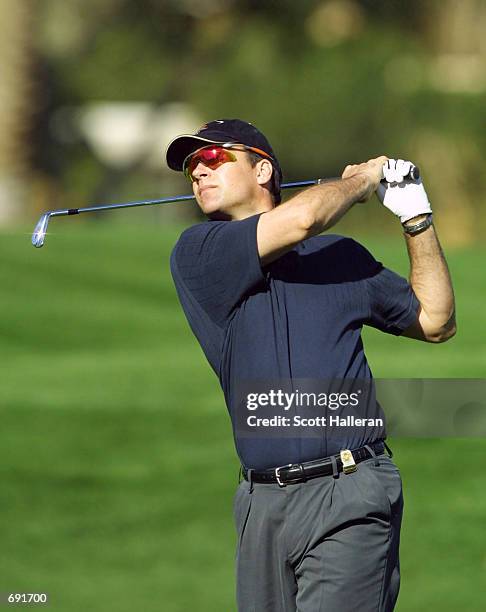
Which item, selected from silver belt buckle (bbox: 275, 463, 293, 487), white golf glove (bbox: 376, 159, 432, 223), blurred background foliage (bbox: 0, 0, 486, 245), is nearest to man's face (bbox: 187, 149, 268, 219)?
white golf glove (bbox: 376, 159, 432, 223)

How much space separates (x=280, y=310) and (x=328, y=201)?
355 millimetres

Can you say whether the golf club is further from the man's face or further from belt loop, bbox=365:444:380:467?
belt loop, bbox=365:444:380:467

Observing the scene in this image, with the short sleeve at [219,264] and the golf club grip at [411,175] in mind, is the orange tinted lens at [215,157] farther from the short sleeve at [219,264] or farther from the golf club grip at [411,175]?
the golf club grip at [411,175]

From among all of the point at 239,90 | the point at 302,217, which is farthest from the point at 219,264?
the point at 239,90

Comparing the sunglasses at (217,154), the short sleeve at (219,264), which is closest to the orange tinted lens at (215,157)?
the sunglasses at (217,154)

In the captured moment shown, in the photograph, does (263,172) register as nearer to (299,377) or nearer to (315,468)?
(299,377)

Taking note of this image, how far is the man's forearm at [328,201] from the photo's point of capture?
4.04 m

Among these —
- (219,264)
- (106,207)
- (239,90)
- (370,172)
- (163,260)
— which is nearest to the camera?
(219,264)

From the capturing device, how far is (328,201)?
4.11 meters

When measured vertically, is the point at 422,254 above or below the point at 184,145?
below

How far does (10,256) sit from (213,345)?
40.1 feet

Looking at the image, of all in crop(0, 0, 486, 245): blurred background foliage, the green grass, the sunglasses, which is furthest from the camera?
crop(0, 0, 486, 245): blurred background foliage

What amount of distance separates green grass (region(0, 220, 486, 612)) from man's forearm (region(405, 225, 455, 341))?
2729 millimetres

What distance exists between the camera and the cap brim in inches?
177
